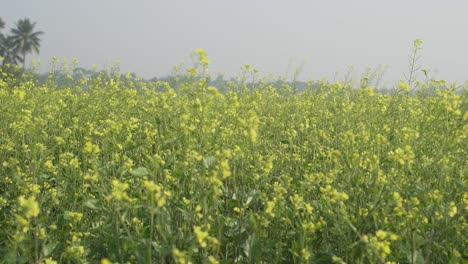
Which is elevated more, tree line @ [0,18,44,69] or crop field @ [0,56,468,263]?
tree line @ [0,18,44,69]

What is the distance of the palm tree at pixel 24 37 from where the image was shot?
4806 centimetres

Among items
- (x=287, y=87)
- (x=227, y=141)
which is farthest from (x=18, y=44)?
(x=227, y=141)

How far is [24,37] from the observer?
48.8 metres

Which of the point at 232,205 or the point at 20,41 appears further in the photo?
the point at 20,41

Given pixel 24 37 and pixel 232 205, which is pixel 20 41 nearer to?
pixel 24 37

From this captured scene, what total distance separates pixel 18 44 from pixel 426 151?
5168 centimetres

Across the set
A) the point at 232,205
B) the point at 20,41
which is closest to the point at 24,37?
the point at 20,41

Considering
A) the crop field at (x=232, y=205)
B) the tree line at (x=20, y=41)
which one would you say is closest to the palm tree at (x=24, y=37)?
the tree line at (x=20, y=41)

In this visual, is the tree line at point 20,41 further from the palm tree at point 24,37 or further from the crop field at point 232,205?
the crop field at point 232,205

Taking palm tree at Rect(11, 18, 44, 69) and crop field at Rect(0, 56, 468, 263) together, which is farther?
palm tree at Rect(11, 18, 44, 69)

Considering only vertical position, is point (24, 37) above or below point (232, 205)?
above

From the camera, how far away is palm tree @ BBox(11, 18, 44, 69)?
48062 mm

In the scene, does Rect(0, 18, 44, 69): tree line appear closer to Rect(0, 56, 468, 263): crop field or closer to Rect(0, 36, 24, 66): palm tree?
Rect(0, 36, 24, 66): palm tree

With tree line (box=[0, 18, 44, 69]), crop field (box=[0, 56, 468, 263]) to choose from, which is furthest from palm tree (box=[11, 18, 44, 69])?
crop field (box=[0, 56, 468, 263])
